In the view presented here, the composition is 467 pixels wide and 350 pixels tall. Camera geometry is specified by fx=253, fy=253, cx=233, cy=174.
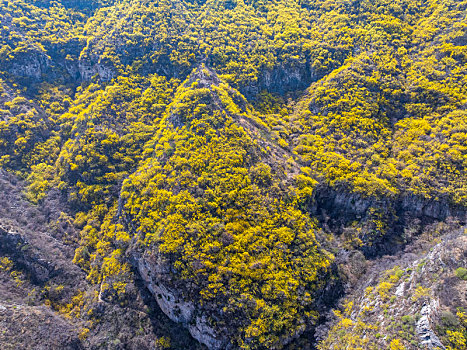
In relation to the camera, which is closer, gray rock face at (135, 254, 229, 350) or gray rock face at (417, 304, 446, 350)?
gray rock face at (417, 304, 446, 350)

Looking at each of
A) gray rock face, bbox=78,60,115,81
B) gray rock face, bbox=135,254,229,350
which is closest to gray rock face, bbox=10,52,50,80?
gray rock face, bbox=78,60,115,81

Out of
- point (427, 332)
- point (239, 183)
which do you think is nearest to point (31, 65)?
point (239, 183)

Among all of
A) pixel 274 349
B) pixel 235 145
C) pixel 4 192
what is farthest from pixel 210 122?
pixel 4 192

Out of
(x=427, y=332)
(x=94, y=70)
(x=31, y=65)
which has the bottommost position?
(x=427, y=332)

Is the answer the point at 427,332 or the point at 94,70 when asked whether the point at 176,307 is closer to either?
the point at 427,332

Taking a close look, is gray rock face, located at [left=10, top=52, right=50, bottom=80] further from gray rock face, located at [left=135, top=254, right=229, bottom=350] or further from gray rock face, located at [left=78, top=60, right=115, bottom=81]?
gray rock face, located at [left=135, top=254, right=229, bottom=350]

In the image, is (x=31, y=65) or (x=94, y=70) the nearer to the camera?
(x=31, y=65)

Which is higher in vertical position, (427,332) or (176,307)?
(427,332)

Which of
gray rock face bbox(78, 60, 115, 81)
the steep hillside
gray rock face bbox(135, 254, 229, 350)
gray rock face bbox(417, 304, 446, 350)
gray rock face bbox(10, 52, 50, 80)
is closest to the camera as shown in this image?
gray rock face bbox(417, 304, 446, 350)

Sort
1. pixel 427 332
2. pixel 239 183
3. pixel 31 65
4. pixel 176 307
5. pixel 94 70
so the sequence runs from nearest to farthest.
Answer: pixel 427 332 < pixel 176 307 < pixel 239 183 < pixel 31 65 < pixel 94 70
